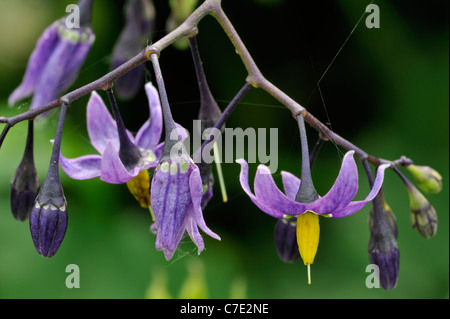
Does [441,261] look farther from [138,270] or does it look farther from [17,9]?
[17,9]

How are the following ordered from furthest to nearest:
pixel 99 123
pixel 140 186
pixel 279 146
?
pixel 279 146
pixel 99 123
pixel 140 186

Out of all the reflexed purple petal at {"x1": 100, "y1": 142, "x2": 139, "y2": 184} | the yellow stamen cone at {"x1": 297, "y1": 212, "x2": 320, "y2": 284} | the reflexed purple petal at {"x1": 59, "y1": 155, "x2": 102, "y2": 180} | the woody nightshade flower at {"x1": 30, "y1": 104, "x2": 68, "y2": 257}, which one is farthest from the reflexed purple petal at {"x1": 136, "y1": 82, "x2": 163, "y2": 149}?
the yellow stamen cone at {"x1": 297, "y1": 212, "x2": 320, "y2": 284}

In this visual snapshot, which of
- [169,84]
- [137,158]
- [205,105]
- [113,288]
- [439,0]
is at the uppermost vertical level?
[439,0]

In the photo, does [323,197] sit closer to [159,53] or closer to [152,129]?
[159,53]

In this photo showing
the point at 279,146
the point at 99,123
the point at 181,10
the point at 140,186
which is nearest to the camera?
the point at 140,186

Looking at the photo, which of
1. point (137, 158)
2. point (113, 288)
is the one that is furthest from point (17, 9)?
point (137, 158)

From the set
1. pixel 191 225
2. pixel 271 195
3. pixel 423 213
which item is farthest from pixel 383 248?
pixel 191 225

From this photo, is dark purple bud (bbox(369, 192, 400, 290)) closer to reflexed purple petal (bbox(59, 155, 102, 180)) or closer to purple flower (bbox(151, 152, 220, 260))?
purple flower (bbox(151, 152, 220, 260))
